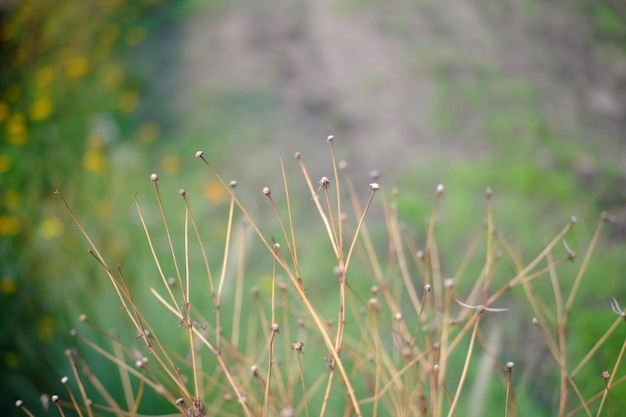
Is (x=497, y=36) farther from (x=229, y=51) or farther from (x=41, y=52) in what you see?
(x=41, y=52)

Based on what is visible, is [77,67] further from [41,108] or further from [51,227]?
[51,227]

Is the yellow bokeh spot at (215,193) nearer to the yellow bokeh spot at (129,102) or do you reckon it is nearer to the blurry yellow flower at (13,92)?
the yellow bokeh spot at (129,102)

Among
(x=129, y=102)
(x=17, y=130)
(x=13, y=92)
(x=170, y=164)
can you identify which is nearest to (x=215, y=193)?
(x=170, y=164)

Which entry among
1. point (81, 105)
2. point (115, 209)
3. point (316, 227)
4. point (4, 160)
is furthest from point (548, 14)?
point (4, 160)

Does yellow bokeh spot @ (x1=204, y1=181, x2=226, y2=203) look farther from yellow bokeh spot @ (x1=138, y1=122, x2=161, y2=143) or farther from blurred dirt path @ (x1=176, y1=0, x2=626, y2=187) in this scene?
yellow bokeh spot @ (x1=138, y1=122, x2=161, y2=143)

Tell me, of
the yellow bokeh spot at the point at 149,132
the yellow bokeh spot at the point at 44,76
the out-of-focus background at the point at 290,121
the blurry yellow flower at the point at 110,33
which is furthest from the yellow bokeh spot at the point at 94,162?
the blurry yellow flower at the point at 110,33

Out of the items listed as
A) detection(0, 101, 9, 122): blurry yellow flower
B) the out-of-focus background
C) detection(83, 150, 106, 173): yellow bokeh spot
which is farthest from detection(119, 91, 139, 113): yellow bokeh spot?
detection(0, 101, 9, 122): blurry yellow flower
